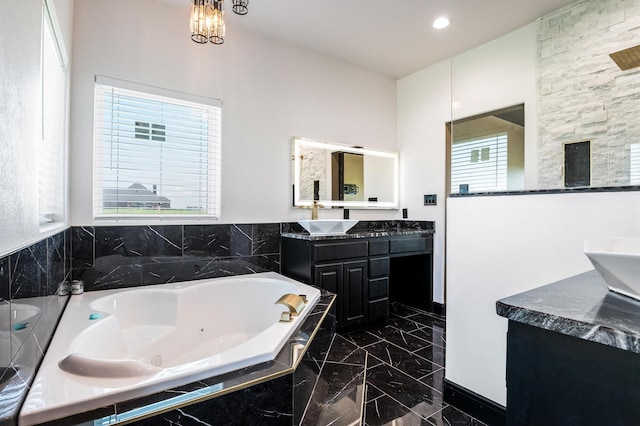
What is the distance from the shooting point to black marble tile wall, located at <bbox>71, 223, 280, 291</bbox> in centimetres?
223

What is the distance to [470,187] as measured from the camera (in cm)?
191

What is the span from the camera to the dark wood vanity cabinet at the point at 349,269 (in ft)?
8.68

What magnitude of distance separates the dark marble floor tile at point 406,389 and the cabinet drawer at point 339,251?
92 cm

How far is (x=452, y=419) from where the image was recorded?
1703 millimetres

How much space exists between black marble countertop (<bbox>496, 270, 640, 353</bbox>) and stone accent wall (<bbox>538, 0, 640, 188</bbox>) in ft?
2.76

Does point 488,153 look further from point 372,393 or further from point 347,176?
point 372,393

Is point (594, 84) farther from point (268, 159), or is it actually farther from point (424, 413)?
point (268, 159)

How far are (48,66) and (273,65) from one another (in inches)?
73.7

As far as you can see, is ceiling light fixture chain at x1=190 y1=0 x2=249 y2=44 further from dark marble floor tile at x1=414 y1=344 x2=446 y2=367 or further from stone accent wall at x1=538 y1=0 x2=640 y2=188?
dark marble floor tile at x1=414 y1=344 x2=446 y2=367

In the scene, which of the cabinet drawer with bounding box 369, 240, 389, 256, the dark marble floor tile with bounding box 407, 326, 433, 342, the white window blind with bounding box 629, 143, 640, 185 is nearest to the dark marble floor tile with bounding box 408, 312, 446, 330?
the dark marble floor tile with bounding box 407, 326, 433, 342

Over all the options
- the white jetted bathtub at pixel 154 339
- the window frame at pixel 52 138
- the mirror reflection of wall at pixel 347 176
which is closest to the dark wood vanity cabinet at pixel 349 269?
the white jetted bathtub at pixel 154 339

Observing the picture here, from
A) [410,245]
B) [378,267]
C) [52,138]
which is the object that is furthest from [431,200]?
[52,138]

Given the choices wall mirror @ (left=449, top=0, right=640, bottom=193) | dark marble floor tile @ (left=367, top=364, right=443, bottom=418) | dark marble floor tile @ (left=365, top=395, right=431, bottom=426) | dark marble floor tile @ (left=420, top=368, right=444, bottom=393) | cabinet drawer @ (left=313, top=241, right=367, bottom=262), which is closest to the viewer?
wall mirror @ (left=449, top=0, right=640, bottom=193)

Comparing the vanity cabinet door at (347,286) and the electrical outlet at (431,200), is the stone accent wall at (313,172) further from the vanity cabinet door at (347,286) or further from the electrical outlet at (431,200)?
the electrical outlet at (431,200)
